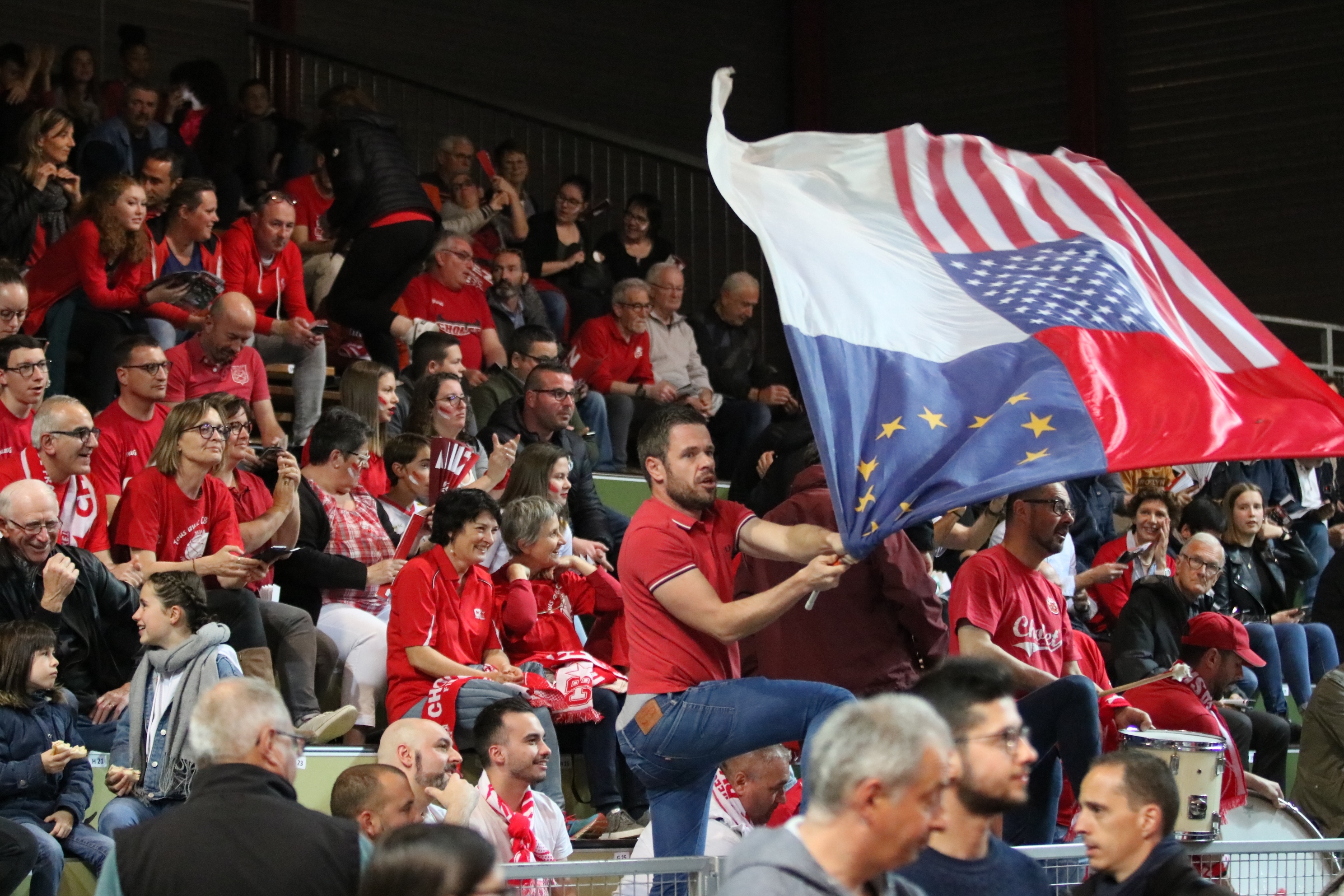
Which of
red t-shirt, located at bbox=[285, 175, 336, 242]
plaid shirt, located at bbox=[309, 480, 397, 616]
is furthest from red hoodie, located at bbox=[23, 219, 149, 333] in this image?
red t-shirt, located at bbox=[285, 175, 336, 242]

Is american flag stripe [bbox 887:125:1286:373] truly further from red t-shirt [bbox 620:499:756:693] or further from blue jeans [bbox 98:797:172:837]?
blue jeans [bbox 98:797:172:837]

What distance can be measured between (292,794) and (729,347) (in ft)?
31.9

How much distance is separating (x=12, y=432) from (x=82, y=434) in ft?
2.06

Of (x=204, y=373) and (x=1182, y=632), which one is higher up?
(x=204, y=373)

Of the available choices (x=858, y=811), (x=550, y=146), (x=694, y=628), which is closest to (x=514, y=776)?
(x=694, y=628)

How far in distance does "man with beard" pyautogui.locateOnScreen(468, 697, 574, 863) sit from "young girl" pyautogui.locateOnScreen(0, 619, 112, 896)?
51.1 inches

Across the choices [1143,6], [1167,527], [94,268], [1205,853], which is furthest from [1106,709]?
[1143,6]

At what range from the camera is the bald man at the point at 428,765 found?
6.10 meters

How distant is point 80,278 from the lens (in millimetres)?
9422

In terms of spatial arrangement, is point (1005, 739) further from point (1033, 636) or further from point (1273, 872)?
point (1033, 636)

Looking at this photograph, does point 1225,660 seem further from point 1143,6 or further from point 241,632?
point 1143,6

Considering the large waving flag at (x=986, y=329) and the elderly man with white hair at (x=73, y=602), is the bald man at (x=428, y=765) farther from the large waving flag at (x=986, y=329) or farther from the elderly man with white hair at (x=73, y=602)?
the large waving flag at (x=986, y=329)

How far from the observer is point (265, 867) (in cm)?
362

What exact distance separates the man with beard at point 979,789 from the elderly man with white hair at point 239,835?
118 cm
